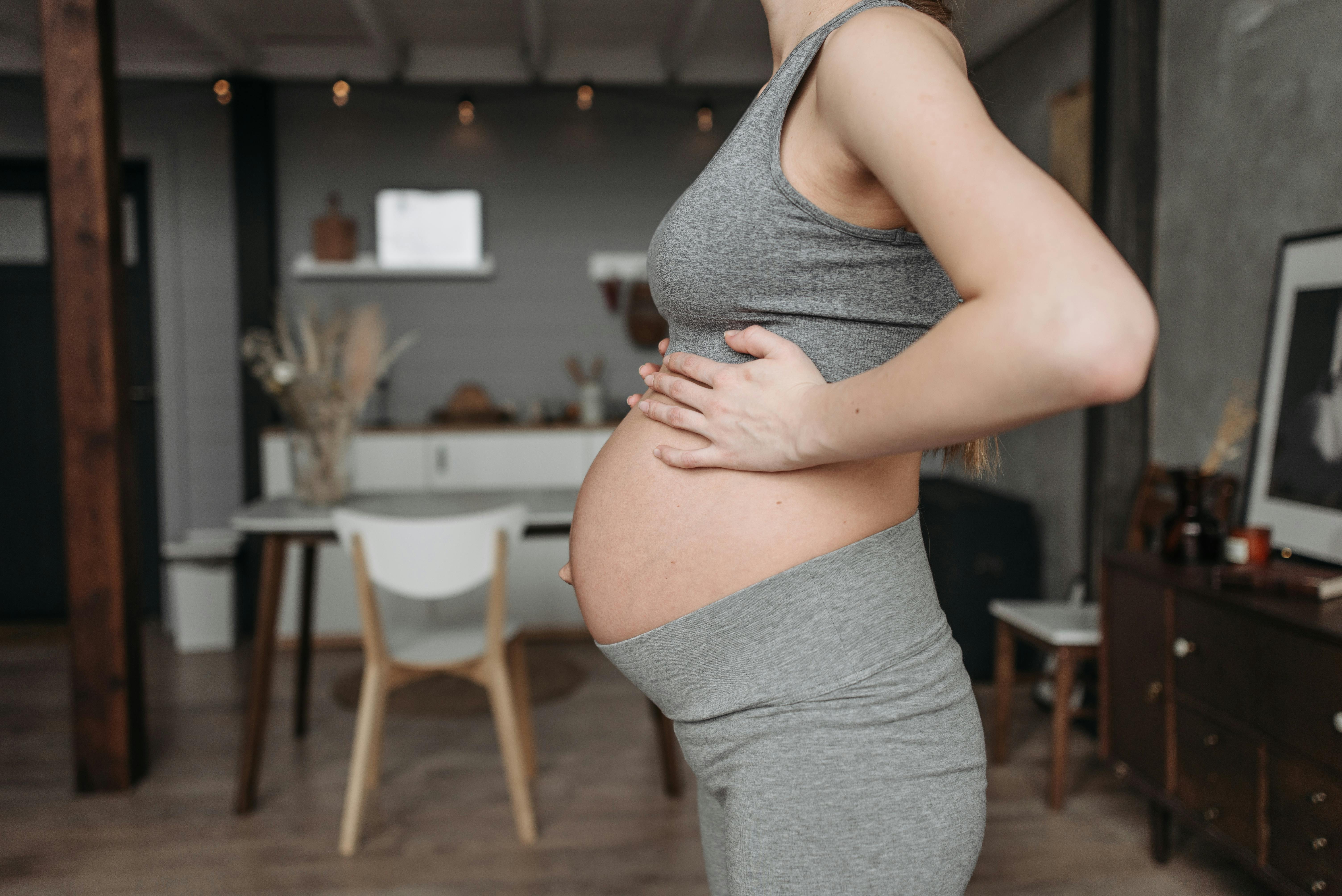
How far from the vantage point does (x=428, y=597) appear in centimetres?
252

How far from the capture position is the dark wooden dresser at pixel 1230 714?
5.87 feet

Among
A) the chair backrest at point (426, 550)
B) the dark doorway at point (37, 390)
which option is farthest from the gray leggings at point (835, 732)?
the dark doorway at point (37, 390)

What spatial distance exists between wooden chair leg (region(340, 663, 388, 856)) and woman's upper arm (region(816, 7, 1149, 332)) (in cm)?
231

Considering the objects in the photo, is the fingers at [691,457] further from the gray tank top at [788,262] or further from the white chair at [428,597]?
the white chair at [428,597]

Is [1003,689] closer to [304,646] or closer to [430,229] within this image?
[304,646]

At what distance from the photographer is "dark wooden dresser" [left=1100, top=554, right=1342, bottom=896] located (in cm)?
179

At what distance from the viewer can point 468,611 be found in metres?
4.71

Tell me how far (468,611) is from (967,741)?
4.18 meters

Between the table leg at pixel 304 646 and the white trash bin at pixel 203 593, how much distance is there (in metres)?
1.36

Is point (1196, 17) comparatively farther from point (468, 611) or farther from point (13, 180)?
point (13, 180)

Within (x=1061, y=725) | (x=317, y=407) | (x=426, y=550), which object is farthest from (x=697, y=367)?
(x=317, y=407)

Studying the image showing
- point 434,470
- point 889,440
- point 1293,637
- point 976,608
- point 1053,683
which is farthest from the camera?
point 434,470

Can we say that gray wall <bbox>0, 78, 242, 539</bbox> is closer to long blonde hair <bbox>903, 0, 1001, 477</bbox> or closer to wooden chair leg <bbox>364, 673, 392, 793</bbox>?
wooden chair leg <bbox>364, 673, 392, 793</bbox>

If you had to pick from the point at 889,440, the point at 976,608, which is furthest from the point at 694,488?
the point at 976,608
